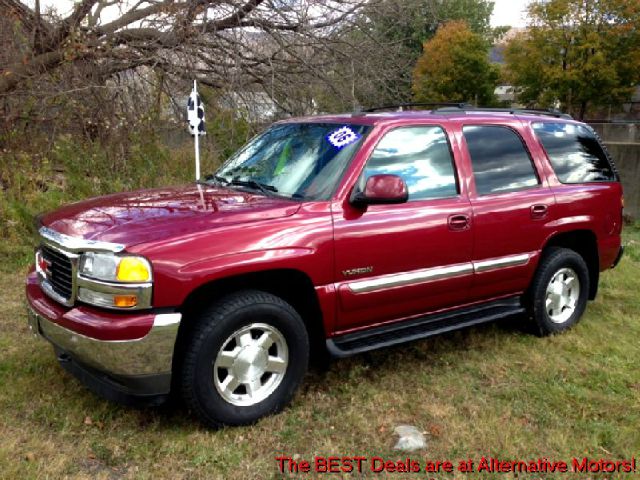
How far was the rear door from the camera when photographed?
4.28 m

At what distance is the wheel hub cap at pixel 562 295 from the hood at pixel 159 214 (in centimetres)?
260

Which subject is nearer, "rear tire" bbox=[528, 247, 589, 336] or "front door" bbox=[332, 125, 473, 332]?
"front door" bbox=[332, 125, 473, 332]

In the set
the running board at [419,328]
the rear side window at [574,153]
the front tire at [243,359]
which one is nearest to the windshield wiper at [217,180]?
the front tire at [243,359]

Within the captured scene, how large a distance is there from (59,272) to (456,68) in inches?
1367

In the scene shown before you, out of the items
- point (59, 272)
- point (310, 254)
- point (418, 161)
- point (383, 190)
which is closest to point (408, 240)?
point (383, 190)

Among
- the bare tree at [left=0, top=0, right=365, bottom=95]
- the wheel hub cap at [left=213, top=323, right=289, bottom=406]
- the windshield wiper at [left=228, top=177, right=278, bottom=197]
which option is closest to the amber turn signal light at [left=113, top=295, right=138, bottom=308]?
the wheel hub cap at [left=213, top=323, right=289, bottom=406]

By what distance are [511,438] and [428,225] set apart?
142 cm

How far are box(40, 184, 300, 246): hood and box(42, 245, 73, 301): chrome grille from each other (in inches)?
5.6

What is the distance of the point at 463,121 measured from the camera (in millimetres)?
4375

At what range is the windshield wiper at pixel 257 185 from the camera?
3.87 m

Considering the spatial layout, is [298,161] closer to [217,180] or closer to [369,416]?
[217,180]

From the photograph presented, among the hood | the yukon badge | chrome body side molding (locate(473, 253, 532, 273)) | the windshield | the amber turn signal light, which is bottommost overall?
chrome body side molding (locate(473, 253, 532, 273))

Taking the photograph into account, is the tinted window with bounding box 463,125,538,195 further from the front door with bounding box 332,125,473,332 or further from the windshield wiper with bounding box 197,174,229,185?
the windshield wiper with bounding box 197,174,229,185

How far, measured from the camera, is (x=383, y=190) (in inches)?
138
